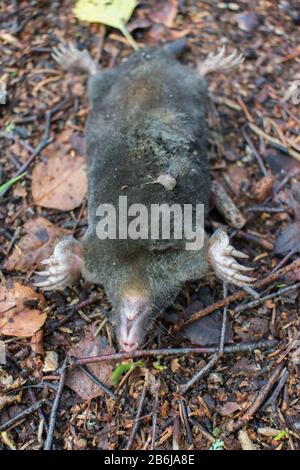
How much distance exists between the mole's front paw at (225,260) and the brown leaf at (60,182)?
0.88 metres

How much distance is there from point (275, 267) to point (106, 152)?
3.26ft

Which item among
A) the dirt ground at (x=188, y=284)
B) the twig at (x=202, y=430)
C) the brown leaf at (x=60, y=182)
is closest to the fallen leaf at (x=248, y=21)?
the dirt ground at (x=188, y=284)

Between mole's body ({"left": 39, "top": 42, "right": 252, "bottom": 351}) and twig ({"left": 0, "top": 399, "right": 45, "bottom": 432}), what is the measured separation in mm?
484

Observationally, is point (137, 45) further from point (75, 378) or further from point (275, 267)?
point (75, 378)

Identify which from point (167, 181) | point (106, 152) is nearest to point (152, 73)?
point (106, 152)

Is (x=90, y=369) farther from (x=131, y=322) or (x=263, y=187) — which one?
(x=263, y=187)

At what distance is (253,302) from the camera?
2537 millimetres

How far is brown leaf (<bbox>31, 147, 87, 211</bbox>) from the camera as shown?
293 cm

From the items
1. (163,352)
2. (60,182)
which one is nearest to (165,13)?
(60,182)

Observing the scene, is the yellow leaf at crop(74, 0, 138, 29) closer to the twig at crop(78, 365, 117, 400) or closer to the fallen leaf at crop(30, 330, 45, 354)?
the fallen leaf at crop(30, 330, 45, 354)

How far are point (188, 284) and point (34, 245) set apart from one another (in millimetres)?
819

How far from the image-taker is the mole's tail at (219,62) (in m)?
3.15

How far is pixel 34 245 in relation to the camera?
9.15 feet
